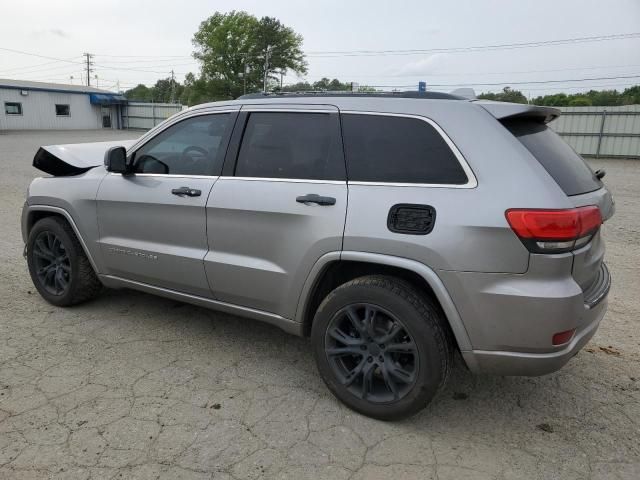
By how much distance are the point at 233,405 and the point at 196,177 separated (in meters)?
1.50

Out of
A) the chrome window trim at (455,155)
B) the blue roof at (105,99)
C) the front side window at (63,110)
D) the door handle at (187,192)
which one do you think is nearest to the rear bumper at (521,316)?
the chrome window trim at (455,155)

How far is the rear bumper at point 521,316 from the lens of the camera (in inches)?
93.9

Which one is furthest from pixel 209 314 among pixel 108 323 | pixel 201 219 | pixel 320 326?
pixel 320 326

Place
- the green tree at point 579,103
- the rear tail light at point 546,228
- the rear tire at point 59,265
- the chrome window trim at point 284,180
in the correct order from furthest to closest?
the green tree at point 579,103 < the rear tire at point 59,265 < the chrome window trim at point 284,180 < the rear tail light at point 546,228

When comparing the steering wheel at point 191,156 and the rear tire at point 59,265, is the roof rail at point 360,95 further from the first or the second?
the rear tire at point 59,265

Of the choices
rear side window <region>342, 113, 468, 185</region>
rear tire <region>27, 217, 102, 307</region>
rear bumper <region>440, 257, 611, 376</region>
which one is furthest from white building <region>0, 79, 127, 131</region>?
rear bumper <region>440, 257, 611, 376</region>

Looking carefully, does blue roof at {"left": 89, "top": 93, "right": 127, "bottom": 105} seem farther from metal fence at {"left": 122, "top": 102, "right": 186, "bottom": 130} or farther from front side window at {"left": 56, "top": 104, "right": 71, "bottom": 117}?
front side window at {"left": 56, "top": 104, "right": 71, "bottom": 117}

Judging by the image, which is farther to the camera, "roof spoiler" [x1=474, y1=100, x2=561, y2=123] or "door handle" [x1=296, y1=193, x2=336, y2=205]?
"door handle" [x1=296, y1=193, x2=336, y2=205]

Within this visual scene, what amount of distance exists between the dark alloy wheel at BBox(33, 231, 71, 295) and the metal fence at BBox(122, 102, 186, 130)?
3627 centimetres

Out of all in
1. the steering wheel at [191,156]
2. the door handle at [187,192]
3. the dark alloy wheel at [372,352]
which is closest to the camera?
the dark alloy wheel at [372,352]

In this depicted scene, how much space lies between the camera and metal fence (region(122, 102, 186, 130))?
39531mm

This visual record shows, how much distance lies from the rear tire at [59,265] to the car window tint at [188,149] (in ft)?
3.28

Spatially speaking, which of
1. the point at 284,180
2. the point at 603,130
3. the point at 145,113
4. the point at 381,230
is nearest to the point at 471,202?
the point at 381,230

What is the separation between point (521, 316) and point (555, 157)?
899mm
